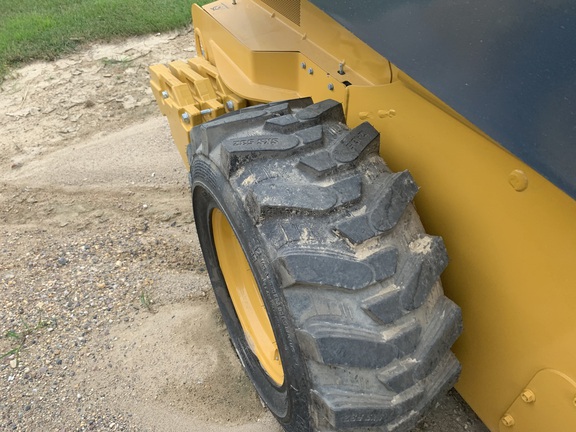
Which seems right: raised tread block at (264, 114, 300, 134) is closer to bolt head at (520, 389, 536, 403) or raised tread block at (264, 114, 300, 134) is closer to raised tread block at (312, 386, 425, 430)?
raised tread block at (312, 386, 425, 430)

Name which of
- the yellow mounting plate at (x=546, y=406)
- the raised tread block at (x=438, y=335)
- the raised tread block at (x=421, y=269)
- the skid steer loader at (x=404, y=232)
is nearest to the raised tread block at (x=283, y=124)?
the skid steer loader at (x=404, y=232)

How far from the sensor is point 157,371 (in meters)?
1.94

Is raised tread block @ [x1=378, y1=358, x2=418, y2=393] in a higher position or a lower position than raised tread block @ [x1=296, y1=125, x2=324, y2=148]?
lower

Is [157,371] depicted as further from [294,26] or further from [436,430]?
[294,26]

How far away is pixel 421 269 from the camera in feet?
3.78

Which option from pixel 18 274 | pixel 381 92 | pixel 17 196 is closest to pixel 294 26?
pixel 381 92

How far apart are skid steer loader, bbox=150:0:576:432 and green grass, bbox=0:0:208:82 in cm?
346

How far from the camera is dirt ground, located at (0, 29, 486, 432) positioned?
1.83m

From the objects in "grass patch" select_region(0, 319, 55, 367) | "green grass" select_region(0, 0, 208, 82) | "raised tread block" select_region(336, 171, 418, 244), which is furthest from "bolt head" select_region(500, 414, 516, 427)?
"green grass" select_region(0, 0, 208, 82)

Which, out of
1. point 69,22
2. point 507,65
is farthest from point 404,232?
point 69,22

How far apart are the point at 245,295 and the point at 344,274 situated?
83 centimetres

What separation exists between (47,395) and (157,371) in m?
0.36

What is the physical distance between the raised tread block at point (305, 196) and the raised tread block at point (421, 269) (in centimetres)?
17

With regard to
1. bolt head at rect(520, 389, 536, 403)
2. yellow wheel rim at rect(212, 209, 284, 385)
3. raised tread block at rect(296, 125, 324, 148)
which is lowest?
yellow wheel rim at rect(212, 209, 284, 385)
